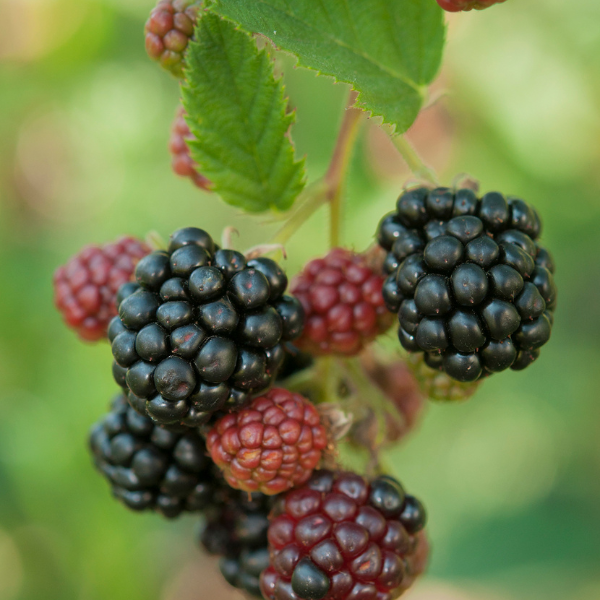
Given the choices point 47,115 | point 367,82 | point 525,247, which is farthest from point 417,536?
point 47,115

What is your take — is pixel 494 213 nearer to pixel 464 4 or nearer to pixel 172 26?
pixel 464 4

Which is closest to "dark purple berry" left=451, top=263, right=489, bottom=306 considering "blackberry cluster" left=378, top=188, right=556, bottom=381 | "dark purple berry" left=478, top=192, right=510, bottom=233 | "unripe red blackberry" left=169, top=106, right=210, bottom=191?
"blackberry cluster" left=378, top=188, right=556, bottom=381

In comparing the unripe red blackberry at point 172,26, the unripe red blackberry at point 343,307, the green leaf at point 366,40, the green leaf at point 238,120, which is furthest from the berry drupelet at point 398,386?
the unripe red blackberry at point 172,26

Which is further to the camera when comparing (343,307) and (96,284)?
(96,284)

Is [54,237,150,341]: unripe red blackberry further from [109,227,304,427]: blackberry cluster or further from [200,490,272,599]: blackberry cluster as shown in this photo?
[200,490,272,599]: blackberry cluster

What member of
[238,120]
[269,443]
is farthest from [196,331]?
[238,120]

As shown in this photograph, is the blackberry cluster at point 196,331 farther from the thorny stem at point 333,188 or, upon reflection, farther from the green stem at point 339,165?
the green stem at point 339,165
